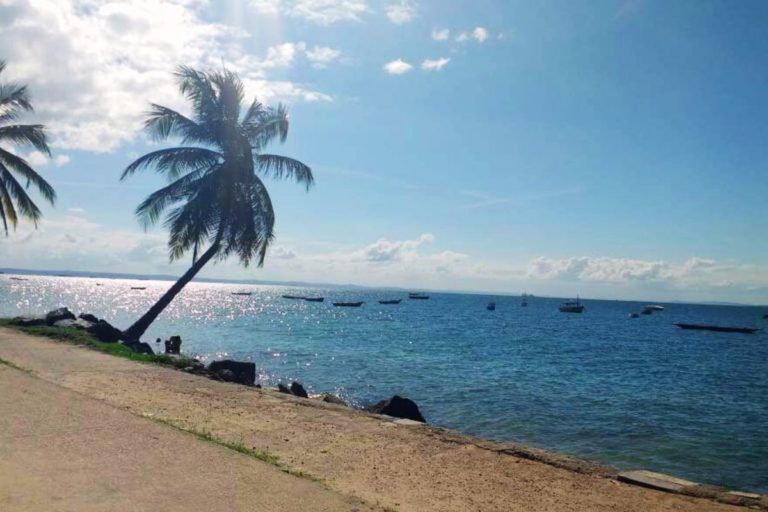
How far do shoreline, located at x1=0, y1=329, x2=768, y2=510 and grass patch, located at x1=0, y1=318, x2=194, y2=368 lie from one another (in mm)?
3134

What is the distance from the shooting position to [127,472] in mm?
5660

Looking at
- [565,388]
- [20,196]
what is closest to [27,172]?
[20,196]

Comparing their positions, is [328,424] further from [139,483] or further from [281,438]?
[139,483]

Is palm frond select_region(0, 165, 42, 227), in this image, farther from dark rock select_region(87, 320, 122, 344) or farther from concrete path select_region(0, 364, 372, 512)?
concrete path select_region(0, 364, 372, 512)

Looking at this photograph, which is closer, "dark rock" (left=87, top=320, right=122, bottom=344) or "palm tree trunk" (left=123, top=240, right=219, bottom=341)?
"dark rock" (left=87, top=320, right=122, bottom=344)

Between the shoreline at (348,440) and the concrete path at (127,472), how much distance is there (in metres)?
0.60

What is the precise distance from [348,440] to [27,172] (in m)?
19.4

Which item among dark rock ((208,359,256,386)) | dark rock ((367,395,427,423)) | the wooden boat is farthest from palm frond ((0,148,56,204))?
the wooden boat

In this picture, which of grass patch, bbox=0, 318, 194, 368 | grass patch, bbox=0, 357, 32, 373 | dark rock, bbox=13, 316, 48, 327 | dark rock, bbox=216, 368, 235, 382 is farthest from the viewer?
dark rock, bbox=13, 316, 48, 327

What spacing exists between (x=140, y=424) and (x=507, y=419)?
1222cm

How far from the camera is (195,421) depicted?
8453 mm

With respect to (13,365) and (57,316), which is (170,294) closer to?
(57,316)

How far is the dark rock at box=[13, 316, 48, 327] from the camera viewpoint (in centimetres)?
2059

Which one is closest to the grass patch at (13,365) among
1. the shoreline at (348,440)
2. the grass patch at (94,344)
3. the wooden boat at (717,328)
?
the shoreline at (348,440)
